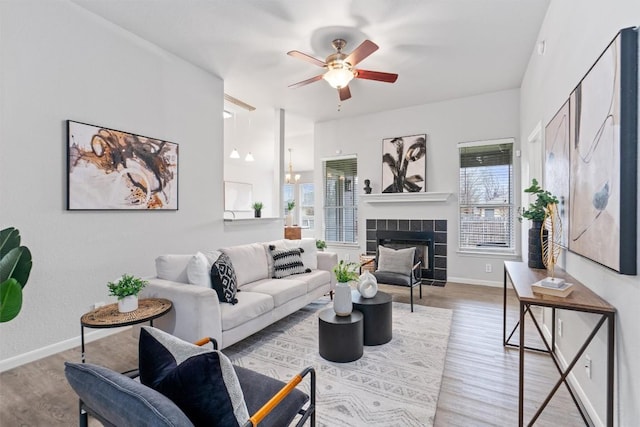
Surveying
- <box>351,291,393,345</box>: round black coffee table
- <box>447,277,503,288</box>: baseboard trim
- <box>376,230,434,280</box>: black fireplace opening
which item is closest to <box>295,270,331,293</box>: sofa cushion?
<box>351,291,393,345</box>: round black coffee table

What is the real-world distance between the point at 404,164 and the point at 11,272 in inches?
207

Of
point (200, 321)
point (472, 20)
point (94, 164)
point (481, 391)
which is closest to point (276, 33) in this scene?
point (472, 20)

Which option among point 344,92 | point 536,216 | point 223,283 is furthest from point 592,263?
point 344,92

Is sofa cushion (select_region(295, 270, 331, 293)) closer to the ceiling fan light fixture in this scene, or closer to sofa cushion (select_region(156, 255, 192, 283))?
sofa cushion (select_region(156, 255, 192, 283))

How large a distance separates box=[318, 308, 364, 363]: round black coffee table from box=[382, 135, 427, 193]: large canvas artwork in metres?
3.54

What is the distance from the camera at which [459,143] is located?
5.23m

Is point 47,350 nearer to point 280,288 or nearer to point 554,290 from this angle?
point 280,288

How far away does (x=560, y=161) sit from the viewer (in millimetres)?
2408

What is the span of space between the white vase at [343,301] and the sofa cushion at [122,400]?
187 cm

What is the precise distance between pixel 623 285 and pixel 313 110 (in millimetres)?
5209

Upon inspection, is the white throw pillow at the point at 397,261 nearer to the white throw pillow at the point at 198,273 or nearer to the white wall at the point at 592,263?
the white wall at the point at 592,263

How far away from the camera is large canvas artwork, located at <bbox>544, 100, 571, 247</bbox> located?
87.7 inches

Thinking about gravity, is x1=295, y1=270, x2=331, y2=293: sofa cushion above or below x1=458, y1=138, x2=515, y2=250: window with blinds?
below

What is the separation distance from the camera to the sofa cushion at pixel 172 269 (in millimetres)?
2799
